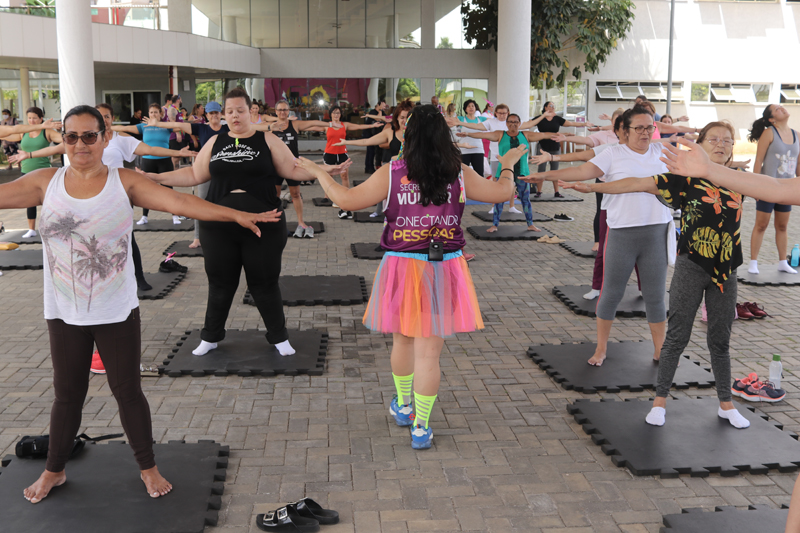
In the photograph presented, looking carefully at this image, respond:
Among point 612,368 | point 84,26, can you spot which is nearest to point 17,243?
point 84,26

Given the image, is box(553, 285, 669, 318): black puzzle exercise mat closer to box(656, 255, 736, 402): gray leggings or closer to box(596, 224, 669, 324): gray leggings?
box(596, 224, 669, 324): gray leggings

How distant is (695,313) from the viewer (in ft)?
13.9

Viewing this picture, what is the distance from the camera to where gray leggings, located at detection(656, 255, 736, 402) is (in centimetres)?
417

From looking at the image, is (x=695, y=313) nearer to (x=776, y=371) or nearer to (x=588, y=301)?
(x=776, y=371)

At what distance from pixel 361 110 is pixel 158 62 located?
32.8ft

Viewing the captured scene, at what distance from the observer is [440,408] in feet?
15.8

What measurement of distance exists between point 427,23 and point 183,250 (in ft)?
73.8

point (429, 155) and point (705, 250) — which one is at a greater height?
point (429, 155)

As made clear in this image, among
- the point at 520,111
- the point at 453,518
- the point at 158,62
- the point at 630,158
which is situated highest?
the point at 158,62

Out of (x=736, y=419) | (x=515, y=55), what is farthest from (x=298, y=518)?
(x=515, y=55)

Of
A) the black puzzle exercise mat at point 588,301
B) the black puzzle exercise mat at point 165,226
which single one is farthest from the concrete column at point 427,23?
the black puzzle exercise mat at point 588,301

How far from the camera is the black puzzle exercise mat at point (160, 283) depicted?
753cm

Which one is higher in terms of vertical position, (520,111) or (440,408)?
(520,111)

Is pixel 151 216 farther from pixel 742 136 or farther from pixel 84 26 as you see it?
pixel 742 136
